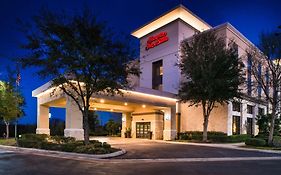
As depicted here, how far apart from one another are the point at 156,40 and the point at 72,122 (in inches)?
962

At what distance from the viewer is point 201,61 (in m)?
29.8

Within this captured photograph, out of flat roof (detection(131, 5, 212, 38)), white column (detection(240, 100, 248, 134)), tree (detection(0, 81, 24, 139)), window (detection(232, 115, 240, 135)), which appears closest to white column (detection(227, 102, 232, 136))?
window (detection(232, 115, 240, 135))

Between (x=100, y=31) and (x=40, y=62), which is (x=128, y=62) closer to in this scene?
(x=100, y=31)

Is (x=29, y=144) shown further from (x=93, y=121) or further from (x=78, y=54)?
(x=93, y=121)

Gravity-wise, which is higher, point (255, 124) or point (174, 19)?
point (174, 19)

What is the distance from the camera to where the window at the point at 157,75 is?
4303 centimetres

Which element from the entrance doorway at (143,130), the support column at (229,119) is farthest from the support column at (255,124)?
the entrance doorway at (143,130)

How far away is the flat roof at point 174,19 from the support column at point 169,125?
14804 mm

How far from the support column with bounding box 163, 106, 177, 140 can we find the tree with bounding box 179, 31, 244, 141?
4067 millimetres

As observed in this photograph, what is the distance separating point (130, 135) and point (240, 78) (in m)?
18.0

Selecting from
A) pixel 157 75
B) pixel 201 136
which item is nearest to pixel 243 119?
pixel 201 136

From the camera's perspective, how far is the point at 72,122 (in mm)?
23500

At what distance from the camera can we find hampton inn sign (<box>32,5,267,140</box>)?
104ft

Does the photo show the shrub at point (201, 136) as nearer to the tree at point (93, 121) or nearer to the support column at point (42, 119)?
the support column at point (42, 119)
